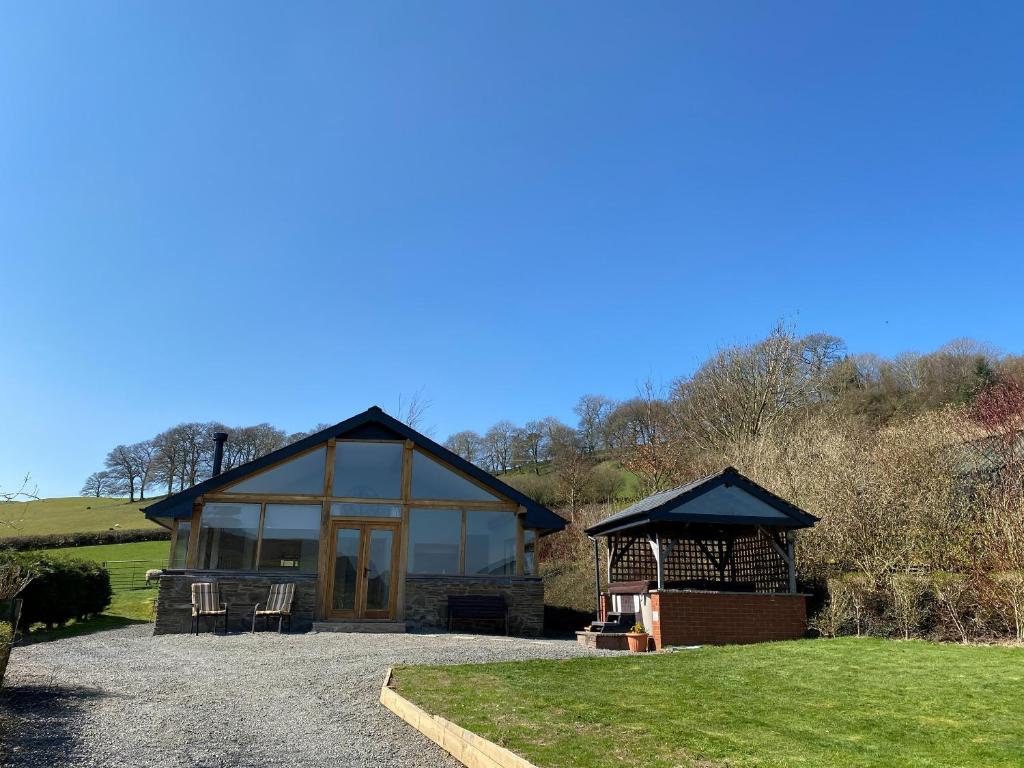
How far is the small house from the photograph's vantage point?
15016 mm

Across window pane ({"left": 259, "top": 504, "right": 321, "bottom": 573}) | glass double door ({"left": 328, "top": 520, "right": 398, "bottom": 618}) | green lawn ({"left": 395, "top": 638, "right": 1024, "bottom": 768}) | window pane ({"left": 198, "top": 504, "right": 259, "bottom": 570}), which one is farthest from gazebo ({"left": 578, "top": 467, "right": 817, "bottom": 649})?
window pane ({"left": 198, "top": 504, "right": 259, "bottom": 570})

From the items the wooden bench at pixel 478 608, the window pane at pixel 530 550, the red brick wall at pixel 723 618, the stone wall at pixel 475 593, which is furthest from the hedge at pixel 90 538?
the red brick wall at pixel 723 618

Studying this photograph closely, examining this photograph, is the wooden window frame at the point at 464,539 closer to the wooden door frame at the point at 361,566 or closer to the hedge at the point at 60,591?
the wooden door frame at the point at 361,566

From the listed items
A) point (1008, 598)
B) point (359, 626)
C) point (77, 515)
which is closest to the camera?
point (1008, 598)

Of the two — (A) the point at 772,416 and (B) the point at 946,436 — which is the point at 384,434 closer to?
(B) the point at 946,436

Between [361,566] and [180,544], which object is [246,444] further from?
[361,566]

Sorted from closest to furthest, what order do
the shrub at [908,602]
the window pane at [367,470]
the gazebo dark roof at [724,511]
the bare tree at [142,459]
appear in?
1. the shrub at [908,602]
2. the gazebo dark roof at [724,511]
3. the window pane at [367,470]
4. the bare tree at [142,459]

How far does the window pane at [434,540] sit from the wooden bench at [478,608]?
0.80 meters

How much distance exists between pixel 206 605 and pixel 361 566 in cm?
300

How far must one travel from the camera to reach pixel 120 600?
82.7ft

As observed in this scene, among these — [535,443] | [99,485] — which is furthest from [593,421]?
[99,485]

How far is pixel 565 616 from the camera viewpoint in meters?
19.0

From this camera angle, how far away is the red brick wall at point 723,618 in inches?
469

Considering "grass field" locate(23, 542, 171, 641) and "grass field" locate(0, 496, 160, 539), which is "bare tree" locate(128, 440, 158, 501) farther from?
"grass field" locate(23, 542, 171, 641)
